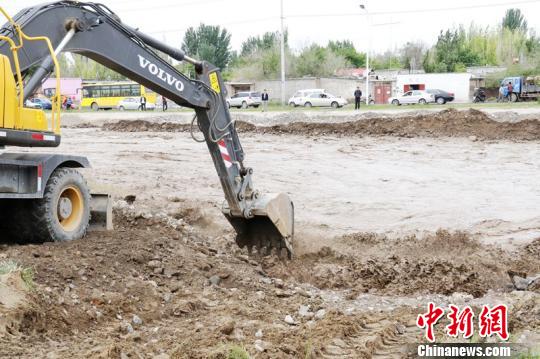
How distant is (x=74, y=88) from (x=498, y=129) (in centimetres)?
6034

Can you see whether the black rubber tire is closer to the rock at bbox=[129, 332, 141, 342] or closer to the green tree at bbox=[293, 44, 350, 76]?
the rock at bbox=[129, 332, 141, 342]

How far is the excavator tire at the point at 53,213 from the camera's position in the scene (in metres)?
9.30

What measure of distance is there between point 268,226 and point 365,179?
26.1 feet

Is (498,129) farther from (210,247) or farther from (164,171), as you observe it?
(210,247)

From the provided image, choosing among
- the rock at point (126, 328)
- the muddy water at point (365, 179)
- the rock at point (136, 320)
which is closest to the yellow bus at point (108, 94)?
the muddy water at point (365, 179)

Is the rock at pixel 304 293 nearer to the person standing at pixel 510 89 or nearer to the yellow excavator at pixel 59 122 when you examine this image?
the yellow excavator at pixel 59 122

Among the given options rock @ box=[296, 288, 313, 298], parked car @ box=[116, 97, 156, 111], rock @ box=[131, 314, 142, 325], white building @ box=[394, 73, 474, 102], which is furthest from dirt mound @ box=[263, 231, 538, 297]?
white building @ box=[394, 73, 474, 102]

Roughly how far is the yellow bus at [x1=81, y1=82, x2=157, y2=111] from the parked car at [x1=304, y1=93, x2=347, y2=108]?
13.4 meters

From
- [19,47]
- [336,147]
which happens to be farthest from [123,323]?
[336,147]

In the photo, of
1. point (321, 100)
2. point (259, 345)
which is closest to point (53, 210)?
point (259, 345)

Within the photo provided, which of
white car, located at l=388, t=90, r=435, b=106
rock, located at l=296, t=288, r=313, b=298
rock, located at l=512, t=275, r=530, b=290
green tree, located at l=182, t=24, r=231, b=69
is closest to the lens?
rock, located at l=296, t=288, r=313, b=298

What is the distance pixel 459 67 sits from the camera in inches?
3462

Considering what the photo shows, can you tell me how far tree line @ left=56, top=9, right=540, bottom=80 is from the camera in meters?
89.1

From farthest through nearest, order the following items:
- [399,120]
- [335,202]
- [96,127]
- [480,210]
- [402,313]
A: [96,127] → [399,120] → [335,202] → [480,210] → [402,313]
